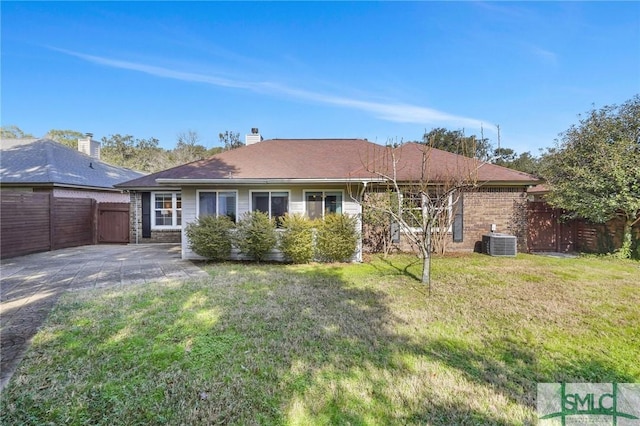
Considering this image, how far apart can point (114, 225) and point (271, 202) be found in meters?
8.93

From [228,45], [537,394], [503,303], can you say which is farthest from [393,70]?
[537,394]

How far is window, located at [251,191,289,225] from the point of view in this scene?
9836 millimetres

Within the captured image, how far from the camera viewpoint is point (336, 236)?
887 cm

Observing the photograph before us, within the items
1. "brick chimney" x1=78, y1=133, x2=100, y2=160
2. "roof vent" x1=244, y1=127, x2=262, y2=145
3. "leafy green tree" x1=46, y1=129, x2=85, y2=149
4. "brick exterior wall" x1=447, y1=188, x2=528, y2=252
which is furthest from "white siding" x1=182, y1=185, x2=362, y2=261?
"leafy green tree" x1=46, y1=129, x2=85, y2=149

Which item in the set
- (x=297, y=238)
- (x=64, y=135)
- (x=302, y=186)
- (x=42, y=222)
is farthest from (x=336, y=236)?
(x=64, y=135)

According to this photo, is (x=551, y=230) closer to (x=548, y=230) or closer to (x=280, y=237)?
(x=548, y=230)

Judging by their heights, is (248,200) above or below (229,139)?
below

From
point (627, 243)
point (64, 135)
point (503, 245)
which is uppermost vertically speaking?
point (64, 135)

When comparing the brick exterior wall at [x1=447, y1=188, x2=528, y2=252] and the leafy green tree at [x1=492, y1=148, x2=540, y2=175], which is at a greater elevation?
the leafy green tree at [x1=492, y1=148, x2=540, y2=175]

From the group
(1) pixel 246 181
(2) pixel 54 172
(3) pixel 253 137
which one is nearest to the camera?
(1) pixel 246 181

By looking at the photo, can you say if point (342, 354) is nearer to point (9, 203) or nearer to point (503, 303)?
point (503, 303)

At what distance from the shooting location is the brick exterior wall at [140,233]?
1338 centimetres

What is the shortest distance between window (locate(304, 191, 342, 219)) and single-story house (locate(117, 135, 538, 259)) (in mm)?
34

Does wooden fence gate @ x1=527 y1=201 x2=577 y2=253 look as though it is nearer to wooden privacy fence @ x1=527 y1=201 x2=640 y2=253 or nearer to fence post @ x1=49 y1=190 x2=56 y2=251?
wooden privacy fence @ x1=527 y1=201 x2=640 y2=253
